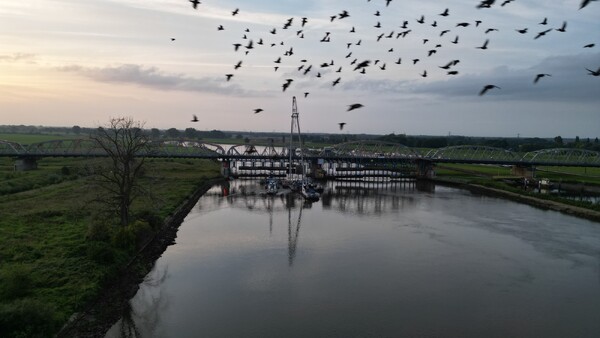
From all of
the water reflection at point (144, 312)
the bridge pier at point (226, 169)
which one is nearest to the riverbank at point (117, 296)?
the water reflection at point (144, 312)

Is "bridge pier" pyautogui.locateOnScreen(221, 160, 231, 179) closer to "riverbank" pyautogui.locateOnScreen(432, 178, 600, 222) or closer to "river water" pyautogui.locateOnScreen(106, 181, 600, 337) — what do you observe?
"river water" pyautogui.locateOnScreen(106, 181, 600, 337)

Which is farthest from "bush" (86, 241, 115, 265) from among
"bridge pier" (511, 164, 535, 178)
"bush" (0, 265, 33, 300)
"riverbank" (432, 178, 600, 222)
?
"bridge pier" (511, 164, 535, 178)

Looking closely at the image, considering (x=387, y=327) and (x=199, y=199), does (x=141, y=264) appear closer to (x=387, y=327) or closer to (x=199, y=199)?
(x=387, y=327)

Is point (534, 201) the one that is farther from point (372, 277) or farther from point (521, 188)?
point (372, 277)

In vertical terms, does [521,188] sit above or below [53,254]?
above

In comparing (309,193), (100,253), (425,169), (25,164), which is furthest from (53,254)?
(425,169)

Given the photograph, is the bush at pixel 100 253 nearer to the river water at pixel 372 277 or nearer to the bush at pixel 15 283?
the river water at pixel 372 277
